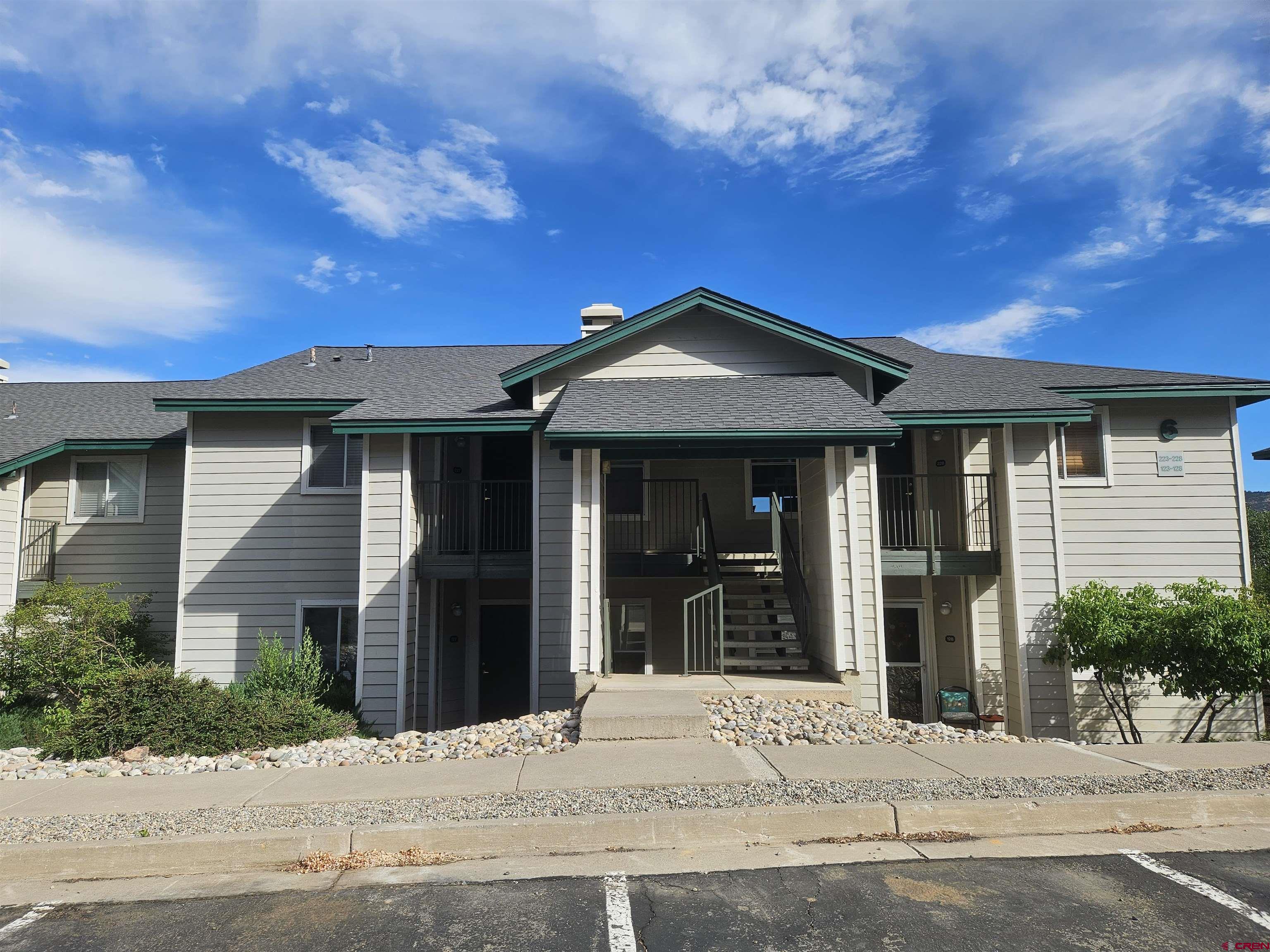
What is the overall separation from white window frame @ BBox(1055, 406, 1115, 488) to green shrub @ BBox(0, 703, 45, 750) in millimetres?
13988

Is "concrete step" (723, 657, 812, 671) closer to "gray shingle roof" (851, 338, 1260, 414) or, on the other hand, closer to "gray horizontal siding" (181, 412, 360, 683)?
"gray shingle roof" (851, 338, 1260, 414)

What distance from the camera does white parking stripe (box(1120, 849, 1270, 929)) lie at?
4.00 metres

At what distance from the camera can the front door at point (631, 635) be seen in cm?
1314

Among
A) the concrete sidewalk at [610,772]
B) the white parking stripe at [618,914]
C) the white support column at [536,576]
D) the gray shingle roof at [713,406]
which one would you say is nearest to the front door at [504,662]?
the white support column at [536,576]

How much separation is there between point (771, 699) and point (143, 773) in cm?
624

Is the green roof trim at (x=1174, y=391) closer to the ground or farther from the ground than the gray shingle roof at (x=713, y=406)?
farther from the ground

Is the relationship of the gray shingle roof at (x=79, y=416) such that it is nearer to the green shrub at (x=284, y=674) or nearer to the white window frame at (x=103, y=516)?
the white window frame at (x=103, y=516)

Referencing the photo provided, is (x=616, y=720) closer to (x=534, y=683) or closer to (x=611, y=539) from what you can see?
(x=534, y=683)

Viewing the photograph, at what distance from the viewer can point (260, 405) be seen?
11.9m

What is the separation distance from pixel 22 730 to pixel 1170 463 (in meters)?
16.3

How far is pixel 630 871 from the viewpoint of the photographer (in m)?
4.71

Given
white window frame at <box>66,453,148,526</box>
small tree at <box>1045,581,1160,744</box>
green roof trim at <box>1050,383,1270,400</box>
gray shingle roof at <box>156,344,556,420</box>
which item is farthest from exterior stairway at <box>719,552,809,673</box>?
white window frame at <box>66,453,148,526</box>

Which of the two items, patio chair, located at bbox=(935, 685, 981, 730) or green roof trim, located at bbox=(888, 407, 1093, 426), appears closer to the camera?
green roof trim, located at bbox=(888, 407, 1093, 426)

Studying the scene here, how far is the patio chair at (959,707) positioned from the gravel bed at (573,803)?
550 cm
